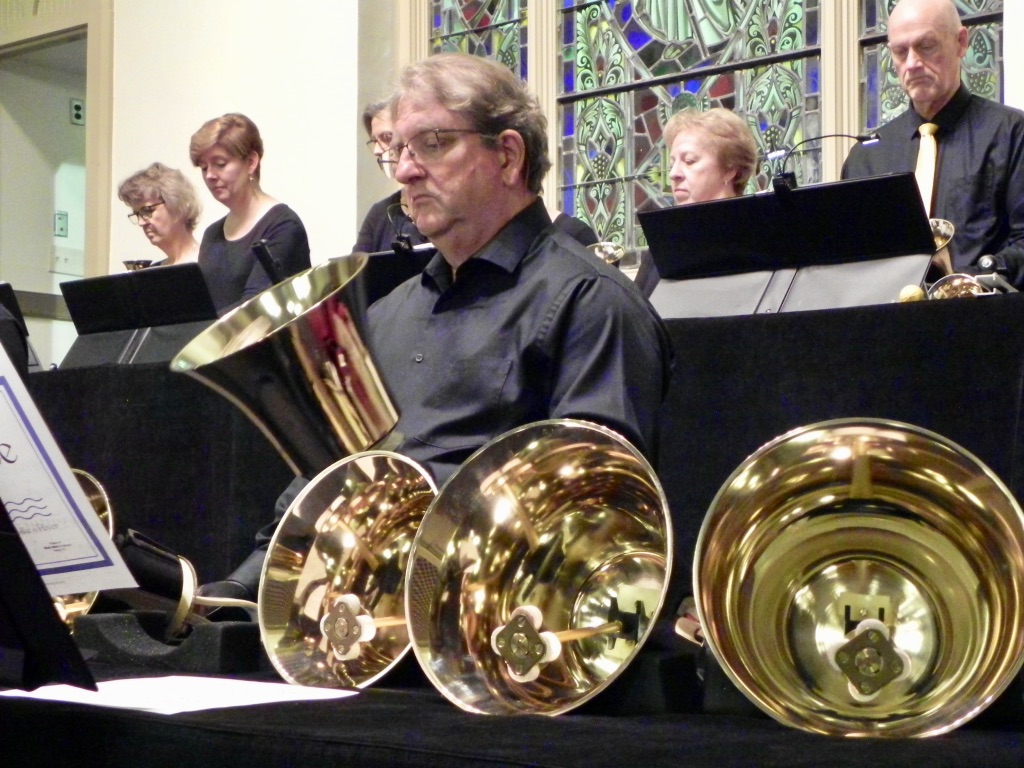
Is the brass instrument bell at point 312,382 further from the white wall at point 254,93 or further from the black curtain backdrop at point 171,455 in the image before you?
the white wall at point 254,93

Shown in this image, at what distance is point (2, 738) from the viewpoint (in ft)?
5.64

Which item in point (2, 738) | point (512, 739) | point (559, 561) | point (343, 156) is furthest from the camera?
point (343, 156)

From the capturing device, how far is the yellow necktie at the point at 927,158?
12.9ft

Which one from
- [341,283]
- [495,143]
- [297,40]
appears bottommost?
[341,283]

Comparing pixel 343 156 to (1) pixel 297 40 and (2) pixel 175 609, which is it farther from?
(2) pixel 175 609

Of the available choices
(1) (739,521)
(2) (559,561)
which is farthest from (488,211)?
(1) (739,521)

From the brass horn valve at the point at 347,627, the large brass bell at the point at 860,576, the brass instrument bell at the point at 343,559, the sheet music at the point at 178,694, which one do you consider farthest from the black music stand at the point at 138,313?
the large brass bell at the point at 860,576

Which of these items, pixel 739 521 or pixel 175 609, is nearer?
pixel 739 521

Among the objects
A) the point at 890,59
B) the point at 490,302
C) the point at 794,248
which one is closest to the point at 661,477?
the point at 794,248

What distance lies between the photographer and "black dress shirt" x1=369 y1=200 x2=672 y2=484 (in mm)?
2199

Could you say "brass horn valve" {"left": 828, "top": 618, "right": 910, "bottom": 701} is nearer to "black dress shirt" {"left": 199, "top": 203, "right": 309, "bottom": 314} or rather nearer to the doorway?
"black dress shirt" {"left": 199, "top": 203, "right": 309, "bottom": 314}

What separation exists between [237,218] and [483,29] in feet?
7.43

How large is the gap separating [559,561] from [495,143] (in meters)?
0.79

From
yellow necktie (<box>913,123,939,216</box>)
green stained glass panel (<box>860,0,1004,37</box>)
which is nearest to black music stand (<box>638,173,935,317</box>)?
yellow necktie (<box>913,123,939,216</box>)
